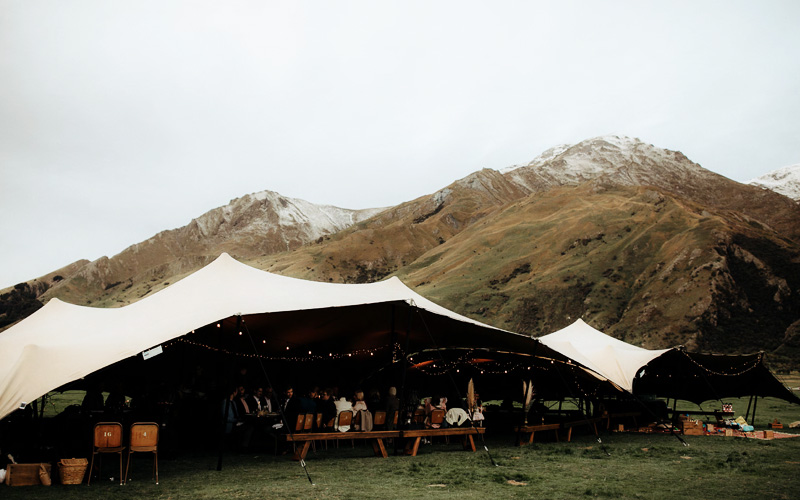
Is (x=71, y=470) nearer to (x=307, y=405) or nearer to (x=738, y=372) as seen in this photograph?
(x=307, y=405)

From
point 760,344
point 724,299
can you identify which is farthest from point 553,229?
point 760,344

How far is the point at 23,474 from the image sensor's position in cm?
707

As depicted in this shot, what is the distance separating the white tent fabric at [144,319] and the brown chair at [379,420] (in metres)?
2.19

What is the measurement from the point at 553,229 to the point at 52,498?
83.2m

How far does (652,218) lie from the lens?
76.2 meters

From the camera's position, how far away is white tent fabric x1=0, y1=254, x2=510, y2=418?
7.31 meters

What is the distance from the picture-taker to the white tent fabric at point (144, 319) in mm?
7309

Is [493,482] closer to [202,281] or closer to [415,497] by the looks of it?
[415,497]

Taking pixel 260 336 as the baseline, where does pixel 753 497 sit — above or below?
below

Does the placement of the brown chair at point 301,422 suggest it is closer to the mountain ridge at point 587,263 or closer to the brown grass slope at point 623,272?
the mountain ridge at point 587,263

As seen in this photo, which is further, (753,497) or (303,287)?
(303,287)

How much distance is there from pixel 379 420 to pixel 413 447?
80 centimetres

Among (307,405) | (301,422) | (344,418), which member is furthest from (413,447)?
(307,405)

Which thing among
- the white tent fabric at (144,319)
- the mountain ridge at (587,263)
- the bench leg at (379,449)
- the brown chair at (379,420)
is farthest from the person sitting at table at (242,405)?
the mountain ridge at (587,263)
